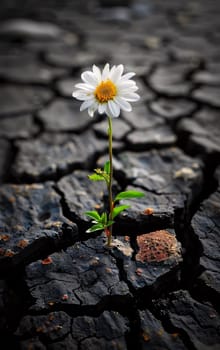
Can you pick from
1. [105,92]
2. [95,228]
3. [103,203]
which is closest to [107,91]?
[105,92]

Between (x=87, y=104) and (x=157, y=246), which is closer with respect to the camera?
(x=87, y=104)

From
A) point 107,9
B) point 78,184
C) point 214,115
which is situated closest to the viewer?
point 78,184

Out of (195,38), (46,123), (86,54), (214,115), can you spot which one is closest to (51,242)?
(46,123)

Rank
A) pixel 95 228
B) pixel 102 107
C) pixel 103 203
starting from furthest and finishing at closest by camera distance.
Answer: pixel 103 203 < pixel 95 228 < pixel 102 107

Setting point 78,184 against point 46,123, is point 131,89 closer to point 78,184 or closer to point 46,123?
point 78,184

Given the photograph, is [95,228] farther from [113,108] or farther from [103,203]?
[113,108]

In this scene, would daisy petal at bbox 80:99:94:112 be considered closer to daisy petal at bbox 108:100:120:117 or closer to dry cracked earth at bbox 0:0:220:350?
daisy petal at bbox 108:100:120:117

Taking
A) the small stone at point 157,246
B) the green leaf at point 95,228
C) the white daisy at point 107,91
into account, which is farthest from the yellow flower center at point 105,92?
the small stone at point 157,246
